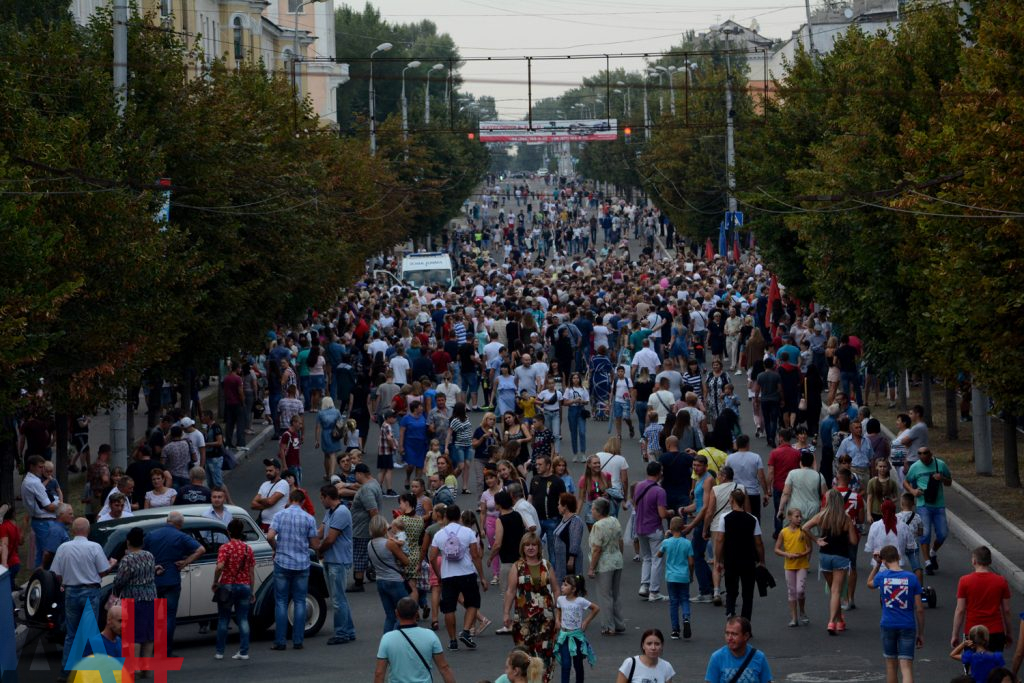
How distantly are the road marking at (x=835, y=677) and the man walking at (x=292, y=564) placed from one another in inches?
186

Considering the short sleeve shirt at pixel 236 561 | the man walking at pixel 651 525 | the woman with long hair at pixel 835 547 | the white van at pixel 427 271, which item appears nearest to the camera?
the short sleeve shirt at pixel 236 561

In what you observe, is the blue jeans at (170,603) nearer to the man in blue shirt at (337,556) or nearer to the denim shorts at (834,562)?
Answer: the man in blue shirt at (337,556)

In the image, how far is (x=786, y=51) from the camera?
331ft

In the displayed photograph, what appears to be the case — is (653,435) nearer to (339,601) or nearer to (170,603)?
(339,601)

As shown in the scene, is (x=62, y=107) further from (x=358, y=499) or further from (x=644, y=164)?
(x=644, y=164)

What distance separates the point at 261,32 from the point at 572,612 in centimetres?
6317

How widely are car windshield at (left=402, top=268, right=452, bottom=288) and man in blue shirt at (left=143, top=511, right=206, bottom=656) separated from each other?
144 feet

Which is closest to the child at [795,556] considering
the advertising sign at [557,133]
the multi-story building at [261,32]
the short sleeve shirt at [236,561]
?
the short sleeve shirt at [236,561]

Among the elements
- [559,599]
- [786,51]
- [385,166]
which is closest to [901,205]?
[559,599]

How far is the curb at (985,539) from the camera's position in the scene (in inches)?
738

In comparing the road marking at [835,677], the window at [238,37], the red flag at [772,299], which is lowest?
the road marking at [835,677]

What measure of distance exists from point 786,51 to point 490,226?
2741 cm

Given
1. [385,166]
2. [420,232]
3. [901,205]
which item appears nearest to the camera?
[901,205]

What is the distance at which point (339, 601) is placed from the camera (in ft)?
52.4
